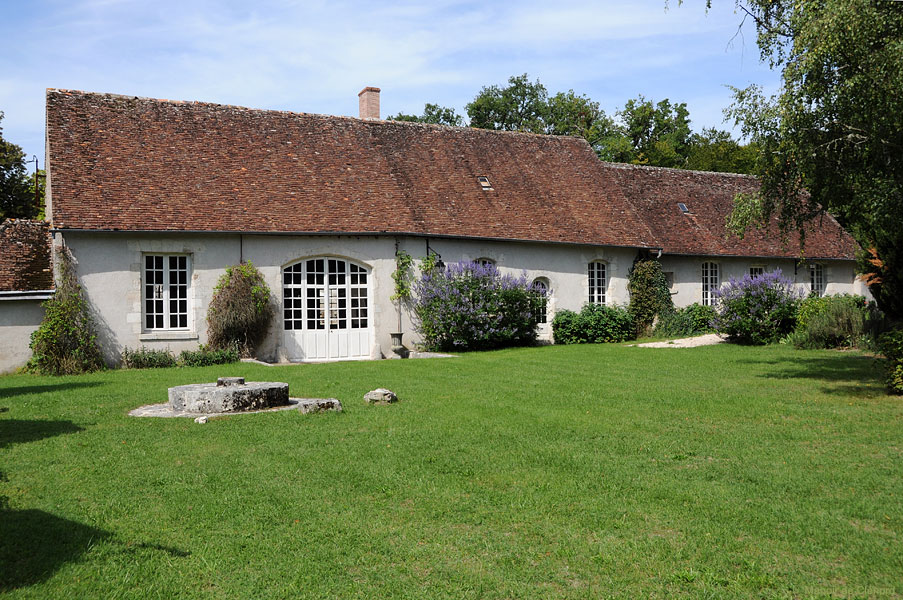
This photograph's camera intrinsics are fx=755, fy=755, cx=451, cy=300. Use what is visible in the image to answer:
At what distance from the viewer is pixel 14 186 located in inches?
1137

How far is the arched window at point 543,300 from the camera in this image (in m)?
20.6

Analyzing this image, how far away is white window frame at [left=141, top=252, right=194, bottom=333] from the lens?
16781 millimetres

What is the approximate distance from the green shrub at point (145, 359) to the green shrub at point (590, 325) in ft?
33.7

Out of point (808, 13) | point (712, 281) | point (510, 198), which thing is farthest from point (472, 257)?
point (808, 13)

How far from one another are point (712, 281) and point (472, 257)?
9.42 m

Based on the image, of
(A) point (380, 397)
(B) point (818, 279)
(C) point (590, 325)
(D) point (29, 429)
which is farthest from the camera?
(B) point (818, 279)

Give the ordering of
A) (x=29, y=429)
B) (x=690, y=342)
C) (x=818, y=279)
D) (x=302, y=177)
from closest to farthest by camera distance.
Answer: (x=29, y=429)
(x=302, y=177)
(x=690, y=342)
(x=818, y=279)

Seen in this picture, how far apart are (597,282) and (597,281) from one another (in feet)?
0.10

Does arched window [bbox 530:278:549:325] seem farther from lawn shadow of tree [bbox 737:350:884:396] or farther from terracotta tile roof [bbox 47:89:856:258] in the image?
lawn shadow of tree [bbox 737:350:884:396]

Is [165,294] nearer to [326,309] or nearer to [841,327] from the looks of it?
[326,309]

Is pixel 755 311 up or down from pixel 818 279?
down

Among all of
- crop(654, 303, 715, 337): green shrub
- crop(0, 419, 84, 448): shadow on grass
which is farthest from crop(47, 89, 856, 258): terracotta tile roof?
crop(0, 419, 84, 448): shadow on grass

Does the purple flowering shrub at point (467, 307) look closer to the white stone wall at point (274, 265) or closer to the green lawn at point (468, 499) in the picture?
the white stone wall at point (274, 265)

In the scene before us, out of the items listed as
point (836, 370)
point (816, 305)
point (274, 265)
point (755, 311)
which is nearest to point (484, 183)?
point (274, 265)
